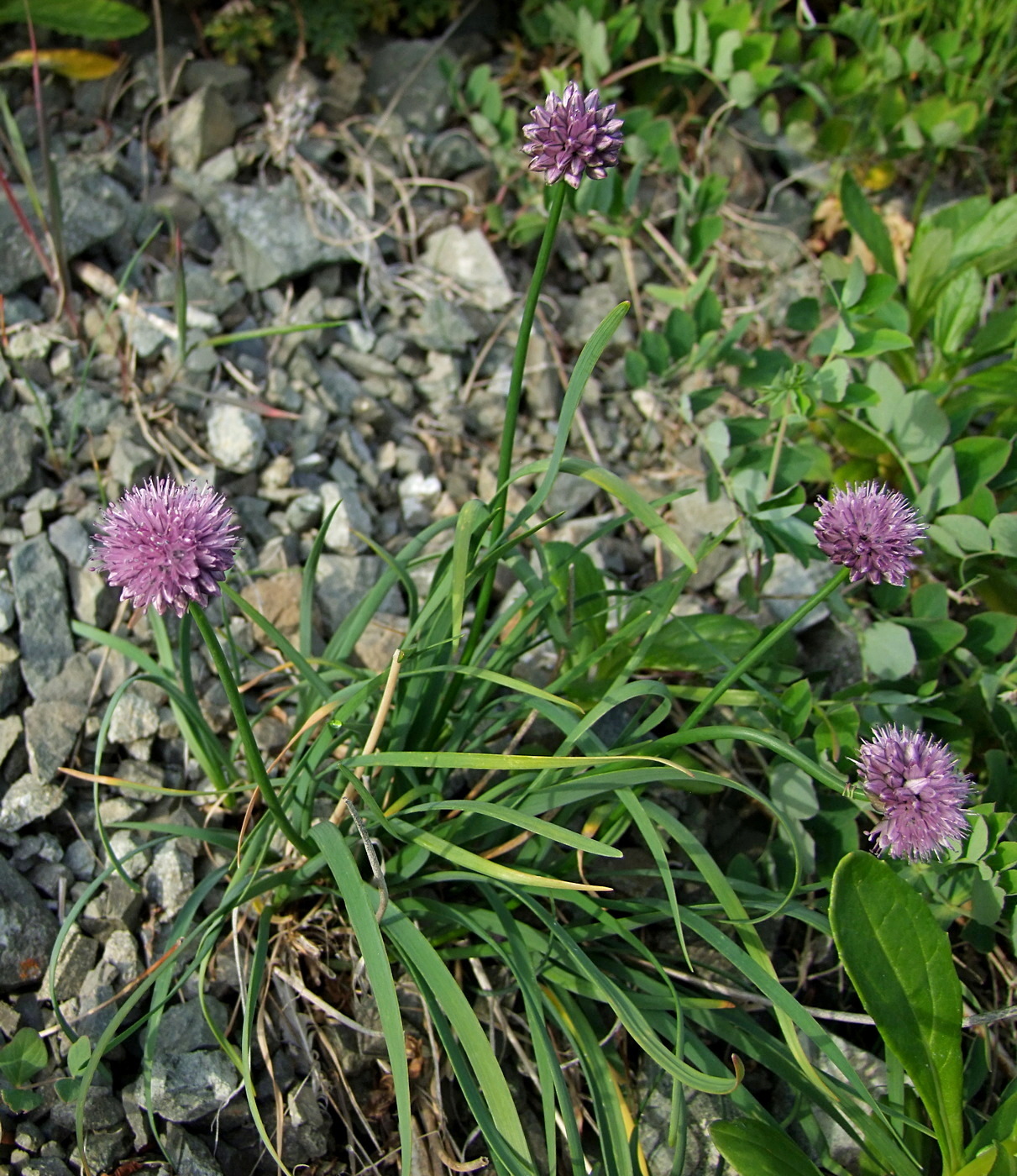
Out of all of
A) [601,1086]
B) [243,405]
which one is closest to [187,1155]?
[601,1086]

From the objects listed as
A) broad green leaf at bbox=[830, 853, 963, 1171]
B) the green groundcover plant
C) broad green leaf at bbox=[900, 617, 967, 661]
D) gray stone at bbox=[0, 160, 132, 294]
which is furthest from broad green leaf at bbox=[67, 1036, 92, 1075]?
gray stone at bbox=[0, 160, 132, 294]

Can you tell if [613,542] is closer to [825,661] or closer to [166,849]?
[825,661]

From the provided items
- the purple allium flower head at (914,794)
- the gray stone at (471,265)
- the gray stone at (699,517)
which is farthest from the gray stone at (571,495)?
the purple allium flower head at (914,794)

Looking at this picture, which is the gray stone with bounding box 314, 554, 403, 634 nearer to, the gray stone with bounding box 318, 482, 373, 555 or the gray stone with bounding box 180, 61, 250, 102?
the gray stone with bounding box 318, 482, 373, 555

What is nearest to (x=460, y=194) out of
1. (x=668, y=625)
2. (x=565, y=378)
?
(x=565, y=378)

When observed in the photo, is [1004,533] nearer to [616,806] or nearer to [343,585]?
[616,806]

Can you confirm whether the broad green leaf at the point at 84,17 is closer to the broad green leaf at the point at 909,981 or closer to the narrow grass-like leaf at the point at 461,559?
the narrow grass-like leaf at the point at 461,559
